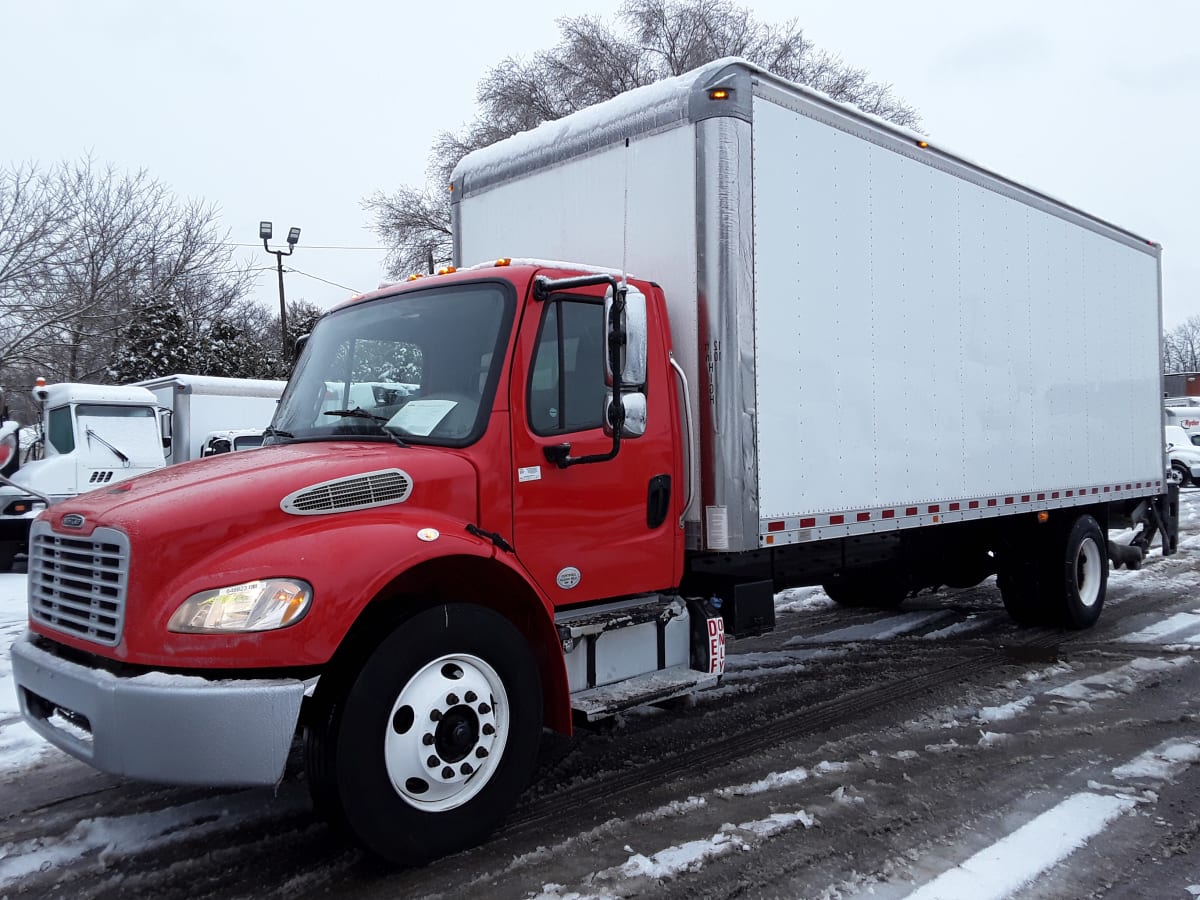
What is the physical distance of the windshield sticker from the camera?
433 cm

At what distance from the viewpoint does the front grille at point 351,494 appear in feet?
12.2

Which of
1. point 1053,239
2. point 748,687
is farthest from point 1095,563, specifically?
point 748,687

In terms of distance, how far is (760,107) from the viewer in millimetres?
5246

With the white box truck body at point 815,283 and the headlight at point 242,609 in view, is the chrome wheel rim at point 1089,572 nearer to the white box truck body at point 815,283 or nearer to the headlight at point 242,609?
the white box truck body at point 815,283

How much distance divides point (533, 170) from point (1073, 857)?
4.80 metres

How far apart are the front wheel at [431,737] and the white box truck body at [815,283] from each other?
159cm

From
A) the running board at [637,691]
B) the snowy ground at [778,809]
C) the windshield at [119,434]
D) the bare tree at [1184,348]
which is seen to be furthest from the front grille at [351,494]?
the bare tree at [1184,348]

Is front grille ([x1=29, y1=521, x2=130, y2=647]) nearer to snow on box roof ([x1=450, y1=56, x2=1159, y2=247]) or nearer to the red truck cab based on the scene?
the red truck cab

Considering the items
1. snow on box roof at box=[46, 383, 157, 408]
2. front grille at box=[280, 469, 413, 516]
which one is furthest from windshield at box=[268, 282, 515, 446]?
snow on box roof at box=[46, 383, 157, 408]

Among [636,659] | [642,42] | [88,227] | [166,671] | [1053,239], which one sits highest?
[642,42]

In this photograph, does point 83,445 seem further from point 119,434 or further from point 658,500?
point 658,500

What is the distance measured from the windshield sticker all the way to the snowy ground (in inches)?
71.9

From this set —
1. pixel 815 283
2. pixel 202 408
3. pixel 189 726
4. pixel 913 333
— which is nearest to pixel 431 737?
pixel 189 726

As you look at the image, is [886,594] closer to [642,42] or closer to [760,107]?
[760,107]
